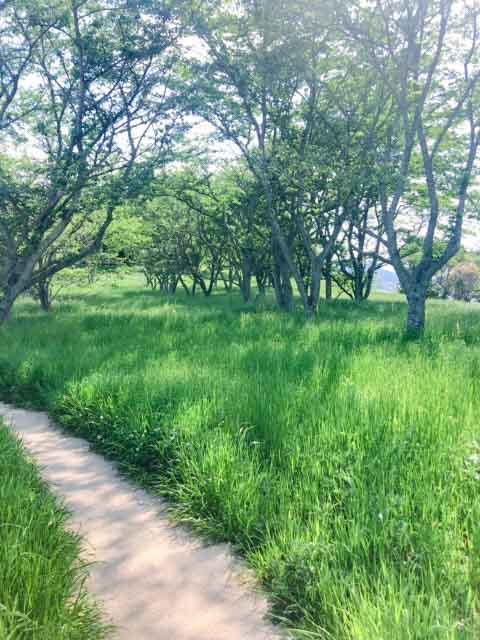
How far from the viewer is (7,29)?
930 cm

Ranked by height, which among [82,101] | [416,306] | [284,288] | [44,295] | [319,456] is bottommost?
[319,456]

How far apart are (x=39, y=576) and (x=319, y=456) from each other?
2.01 m

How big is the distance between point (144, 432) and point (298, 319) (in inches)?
306

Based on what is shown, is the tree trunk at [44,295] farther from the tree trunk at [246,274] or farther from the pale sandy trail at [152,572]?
the pale sandy trail at [152,572]

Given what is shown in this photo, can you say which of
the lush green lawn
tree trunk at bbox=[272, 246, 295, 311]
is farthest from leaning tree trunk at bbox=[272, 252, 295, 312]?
the lush green lawn

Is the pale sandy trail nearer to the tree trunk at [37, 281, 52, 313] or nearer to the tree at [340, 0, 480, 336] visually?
the tree at [340, 0, 480, 336]

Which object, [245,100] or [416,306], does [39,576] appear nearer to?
[416,306]

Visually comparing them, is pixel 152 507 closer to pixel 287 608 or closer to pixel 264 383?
pixel 287 608

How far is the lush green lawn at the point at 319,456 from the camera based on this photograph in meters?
2.13

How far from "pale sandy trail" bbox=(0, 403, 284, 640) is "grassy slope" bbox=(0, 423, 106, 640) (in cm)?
19

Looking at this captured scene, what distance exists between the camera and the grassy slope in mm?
1886

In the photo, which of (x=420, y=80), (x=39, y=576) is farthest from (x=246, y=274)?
(x=39, y=576)

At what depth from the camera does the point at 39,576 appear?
2098mm

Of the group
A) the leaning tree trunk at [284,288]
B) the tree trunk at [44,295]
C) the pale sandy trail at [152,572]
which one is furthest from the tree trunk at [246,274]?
the pale sandy trail at [152,572]
